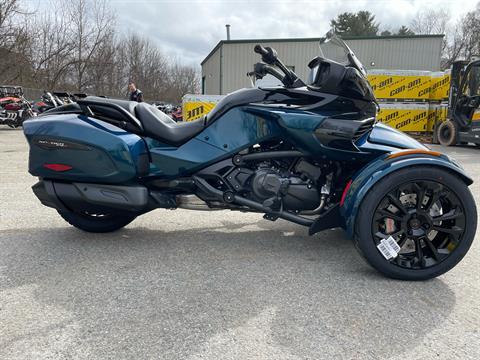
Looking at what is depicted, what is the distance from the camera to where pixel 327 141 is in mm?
2689

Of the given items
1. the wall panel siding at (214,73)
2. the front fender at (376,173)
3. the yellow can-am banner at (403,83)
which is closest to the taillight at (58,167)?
the front fender at (376,173)

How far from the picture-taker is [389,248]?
256cm

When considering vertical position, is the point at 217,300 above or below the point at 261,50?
below

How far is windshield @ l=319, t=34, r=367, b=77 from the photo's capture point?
2797 millimetres

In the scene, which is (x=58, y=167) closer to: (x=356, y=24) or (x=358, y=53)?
(x=358, y=53)

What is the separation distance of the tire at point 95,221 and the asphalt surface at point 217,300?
0.09 metres

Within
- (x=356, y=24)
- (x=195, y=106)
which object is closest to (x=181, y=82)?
(x=356, y=24)

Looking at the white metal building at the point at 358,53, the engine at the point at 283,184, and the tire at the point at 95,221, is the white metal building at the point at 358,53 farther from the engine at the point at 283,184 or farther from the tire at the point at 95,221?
the engine at the point at 283,184

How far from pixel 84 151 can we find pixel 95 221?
0.92 metres

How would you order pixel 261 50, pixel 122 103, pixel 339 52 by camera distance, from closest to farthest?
pixel 261 50
pixel 339 52
pixel 122 103

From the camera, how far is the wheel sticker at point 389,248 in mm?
2553

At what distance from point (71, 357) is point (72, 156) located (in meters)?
1.60

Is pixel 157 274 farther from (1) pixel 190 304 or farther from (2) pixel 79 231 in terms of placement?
(2) pixel 79 231

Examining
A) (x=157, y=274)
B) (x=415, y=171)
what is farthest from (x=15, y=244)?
(x=415, y=171)
